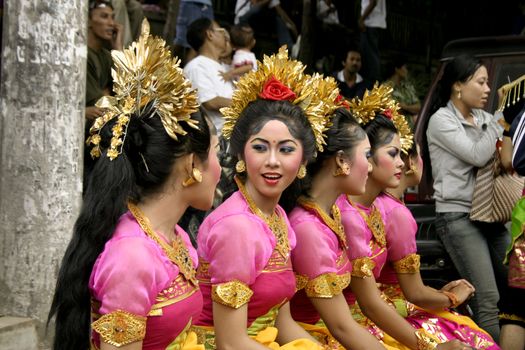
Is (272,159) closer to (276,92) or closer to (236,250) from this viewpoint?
(276,92)

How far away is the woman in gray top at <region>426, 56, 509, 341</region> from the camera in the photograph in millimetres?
6254

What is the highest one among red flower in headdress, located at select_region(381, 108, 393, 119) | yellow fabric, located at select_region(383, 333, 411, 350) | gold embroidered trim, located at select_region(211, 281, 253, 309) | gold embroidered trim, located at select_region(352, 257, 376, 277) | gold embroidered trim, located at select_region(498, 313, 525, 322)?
red flower in headdress, located at select_region(381, 108, 393, 119)

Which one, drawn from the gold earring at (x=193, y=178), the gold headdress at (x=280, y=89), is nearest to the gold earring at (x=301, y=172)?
the gold headdress at (x=280, y=89)

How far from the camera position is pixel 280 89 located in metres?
4.12

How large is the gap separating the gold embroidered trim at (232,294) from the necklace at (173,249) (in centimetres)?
29

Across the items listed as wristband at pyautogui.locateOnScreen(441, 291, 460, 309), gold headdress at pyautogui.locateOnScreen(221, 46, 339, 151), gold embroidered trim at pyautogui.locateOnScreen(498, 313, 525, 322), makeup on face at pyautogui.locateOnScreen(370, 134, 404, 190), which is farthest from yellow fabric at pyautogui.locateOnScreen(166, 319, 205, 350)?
gold embroidered trim at pyautogui.locateOnScreen(498, 313, 525, 322)

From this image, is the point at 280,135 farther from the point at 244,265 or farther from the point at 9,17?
the point at 9,17

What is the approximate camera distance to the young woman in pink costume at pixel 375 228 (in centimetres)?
471

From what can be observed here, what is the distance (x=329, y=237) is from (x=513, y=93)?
6.63 ft

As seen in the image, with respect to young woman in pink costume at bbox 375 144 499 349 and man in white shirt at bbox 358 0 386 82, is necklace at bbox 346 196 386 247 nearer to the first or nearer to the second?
young woman in pink costume at bbox 375 144 499 349

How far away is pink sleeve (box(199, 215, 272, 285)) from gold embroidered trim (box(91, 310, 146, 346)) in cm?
71

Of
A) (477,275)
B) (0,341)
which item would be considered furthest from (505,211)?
(0,341)

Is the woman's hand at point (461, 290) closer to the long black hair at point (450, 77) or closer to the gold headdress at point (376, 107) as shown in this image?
the gold headdress at point (376, 107)

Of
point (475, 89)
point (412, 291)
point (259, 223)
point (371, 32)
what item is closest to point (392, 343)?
point (412, 291)
